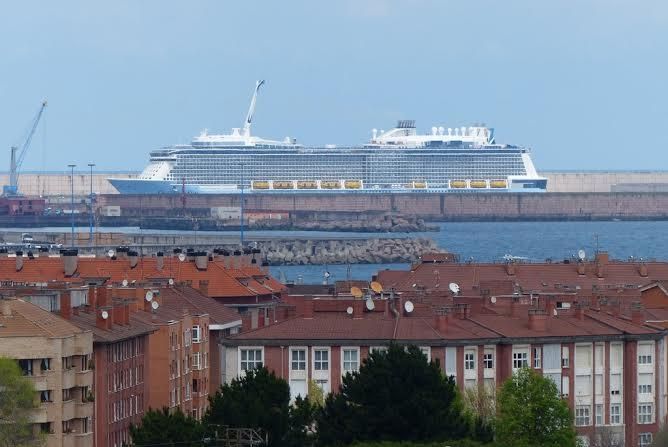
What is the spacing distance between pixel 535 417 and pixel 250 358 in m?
5.35

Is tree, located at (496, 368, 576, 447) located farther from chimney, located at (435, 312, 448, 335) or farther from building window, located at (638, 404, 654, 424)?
building window, located at (638, 404, 654, 424)

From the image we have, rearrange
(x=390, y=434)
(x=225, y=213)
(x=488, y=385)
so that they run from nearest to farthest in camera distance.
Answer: (x=390, y=434) → (x=488, y=385) → (x=225, y=213)

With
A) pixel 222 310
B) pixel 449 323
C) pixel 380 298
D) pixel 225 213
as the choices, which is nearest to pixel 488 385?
pixel 449 323

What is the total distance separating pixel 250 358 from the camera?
34188 millimetres

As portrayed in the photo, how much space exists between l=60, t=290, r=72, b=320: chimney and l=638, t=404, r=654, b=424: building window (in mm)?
8392

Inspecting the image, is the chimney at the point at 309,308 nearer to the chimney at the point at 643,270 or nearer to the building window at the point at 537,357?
the building window at the point at 537,357

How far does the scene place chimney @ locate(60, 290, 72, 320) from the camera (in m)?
31.3

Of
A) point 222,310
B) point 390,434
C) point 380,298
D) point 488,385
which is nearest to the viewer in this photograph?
point 390,434

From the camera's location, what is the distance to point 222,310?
40.9 metres

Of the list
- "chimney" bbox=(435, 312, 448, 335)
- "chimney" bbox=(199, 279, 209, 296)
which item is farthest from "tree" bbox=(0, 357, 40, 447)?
"chimney" bbox=(199, 279, 209, 296)

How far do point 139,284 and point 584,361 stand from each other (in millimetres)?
9409

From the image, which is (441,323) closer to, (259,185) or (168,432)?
(168,432)

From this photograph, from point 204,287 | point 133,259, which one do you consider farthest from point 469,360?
point 133,259

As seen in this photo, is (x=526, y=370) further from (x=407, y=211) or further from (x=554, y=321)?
(x=407, y=211)
